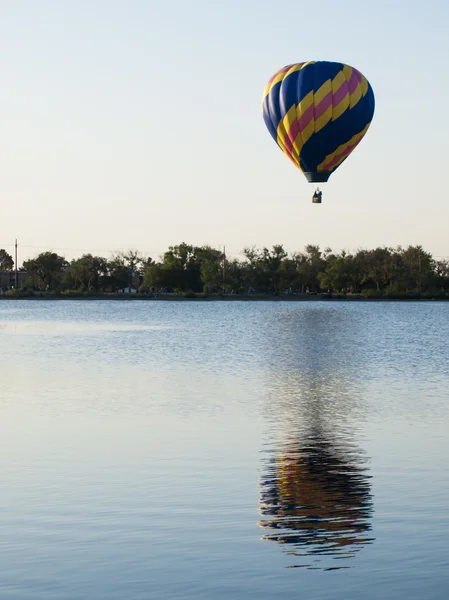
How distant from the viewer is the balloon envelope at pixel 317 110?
2736 inches

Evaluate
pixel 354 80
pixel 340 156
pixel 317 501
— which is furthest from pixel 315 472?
pixel 340 156

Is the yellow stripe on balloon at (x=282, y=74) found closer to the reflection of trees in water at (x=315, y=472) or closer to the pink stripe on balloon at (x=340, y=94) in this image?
the pink stripe on balloon at (x=340, y=94)

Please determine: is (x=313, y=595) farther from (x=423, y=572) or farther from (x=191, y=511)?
(x=191, y=511)

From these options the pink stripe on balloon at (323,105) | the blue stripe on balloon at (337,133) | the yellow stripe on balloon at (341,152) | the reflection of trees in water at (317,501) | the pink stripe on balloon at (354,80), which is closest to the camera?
the reflection of trees in water at (317,501)

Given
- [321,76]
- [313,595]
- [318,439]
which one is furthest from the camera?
[321,76]

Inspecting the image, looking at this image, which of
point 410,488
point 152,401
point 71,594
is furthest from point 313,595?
point 152,401

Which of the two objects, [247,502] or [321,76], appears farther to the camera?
[321,76]

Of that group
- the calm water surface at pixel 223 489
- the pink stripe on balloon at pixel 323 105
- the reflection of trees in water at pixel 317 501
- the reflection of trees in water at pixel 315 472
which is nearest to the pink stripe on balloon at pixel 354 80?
the pink stripe on balloon at pixel 323 105

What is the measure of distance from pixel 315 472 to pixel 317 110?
53818 mm

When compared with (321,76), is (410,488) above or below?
below

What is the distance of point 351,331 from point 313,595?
72.9 m

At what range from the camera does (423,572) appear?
11375 mm

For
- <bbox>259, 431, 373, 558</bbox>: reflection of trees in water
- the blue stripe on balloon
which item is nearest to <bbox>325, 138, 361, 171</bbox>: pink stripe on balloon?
the blue stripe on balloon

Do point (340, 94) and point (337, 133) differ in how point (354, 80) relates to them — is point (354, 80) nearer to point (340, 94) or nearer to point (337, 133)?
point (340, 94)
